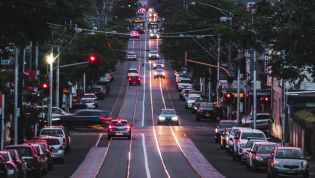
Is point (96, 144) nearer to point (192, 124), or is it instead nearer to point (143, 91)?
point (192, 124)

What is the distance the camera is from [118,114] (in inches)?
3755

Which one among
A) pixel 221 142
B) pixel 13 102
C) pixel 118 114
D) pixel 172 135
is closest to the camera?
pixel 13 102

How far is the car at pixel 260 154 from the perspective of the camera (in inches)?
1759

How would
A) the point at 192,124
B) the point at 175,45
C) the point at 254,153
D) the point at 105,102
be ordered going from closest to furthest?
the point at 254,153
the point at 192,124
the point at 105,102
the point at 175,45

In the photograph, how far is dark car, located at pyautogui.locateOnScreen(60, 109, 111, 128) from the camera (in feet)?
260

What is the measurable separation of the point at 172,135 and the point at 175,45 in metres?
46.8

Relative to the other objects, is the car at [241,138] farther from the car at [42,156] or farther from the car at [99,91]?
the car at [99,91]

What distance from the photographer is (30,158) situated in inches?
1569

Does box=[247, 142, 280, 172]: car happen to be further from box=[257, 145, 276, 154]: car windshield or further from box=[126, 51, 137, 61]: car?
box=[126, 51, 137, 61]: car

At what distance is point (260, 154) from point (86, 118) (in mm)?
36422

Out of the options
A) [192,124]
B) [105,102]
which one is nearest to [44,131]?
[192,124]

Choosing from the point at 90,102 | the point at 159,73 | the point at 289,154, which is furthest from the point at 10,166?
the point at 159,73

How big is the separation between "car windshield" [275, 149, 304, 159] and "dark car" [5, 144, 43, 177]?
393 inches

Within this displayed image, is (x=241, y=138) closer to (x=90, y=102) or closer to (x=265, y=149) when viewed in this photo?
(x=265, y=149)
